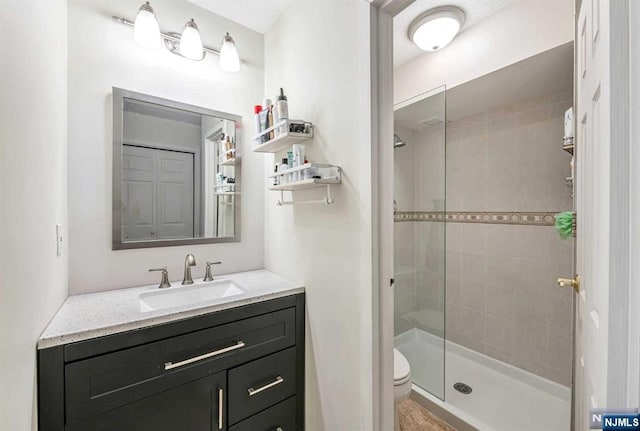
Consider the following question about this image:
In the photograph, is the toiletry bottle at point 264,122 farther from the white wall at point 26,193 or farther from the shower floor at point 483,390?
the shower floor at point 483,390

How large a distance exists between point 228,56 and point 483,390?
9.64 ft

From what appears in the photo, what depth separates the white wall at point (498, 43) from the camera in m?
1.36

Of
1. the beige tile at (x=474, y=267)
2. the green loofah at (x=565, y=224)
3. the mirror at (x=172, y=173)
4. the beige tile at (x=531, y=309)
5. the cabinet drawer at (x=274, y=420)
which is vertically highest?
the mirror at (x=172, y=173)

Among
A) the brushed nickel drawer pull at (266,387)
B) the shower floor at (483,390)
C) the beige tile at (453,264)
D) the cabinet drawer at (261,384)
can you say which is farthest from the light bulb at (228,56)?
the shower floor at (483,390)

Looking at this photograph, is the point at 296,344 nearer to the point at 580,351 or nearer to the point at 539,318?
the point at 580,351

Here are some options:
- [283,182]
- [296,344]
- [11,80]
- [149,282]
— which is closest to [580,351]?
[296,344]

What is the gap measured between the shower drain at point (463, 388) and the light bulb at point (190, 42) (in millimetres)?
2895

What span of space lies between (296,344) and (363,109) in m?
1.23

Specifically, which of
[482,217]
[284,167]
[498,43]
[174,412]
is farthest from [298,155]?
[482,217]

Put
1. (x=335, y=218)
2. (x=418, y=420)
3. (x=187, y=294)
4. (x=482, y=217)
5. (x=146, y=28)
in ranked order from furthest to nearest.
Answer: (x=482, y=217) → (x=418, y=420) → (x=187, y=294) → (x=146, y=28) → (x=335, y=218)

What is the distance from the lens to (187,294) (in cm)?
153

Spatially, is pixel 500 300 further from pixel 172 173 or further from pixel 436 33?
pixel 172 173

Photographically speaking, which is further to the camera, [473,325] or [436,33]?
[473,325]

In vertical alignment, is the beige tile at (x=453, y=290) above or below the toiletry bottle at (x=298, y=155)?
below
